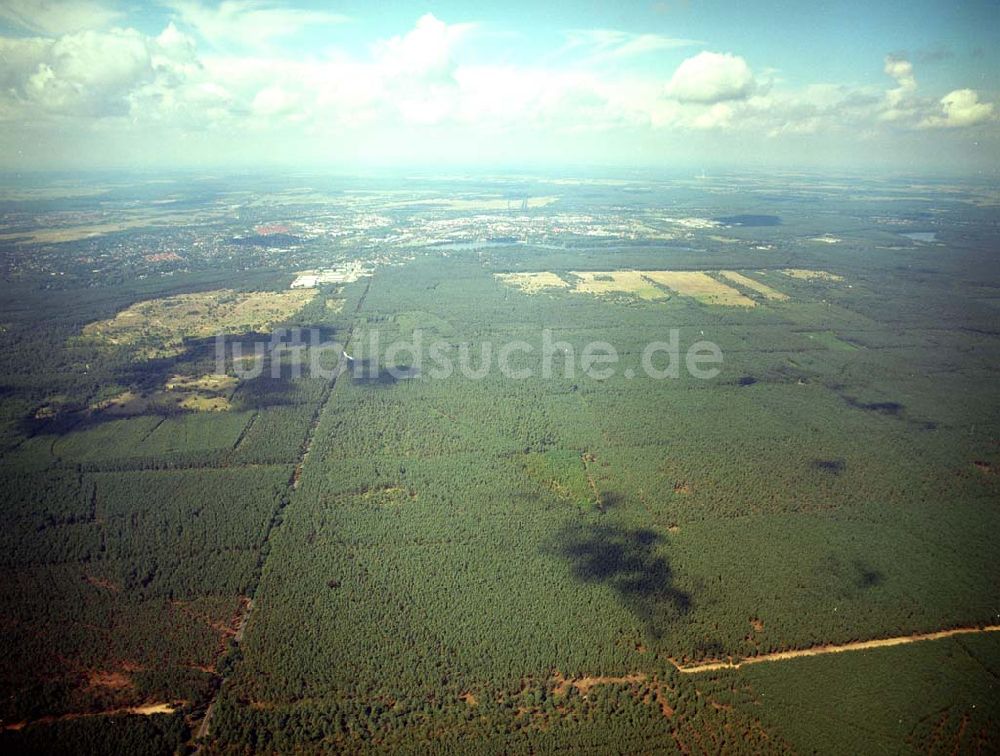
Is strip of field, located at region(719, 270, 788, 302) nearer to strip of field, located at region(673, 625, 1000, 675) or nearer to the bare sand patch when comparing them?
strip of field, located at region(673, 625, 1000, 675)

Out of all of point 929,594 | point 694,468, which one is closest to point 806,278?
point 694,468

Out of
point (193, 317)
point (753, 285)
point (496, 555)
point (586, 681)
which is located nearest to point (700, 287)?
point (753, 285)

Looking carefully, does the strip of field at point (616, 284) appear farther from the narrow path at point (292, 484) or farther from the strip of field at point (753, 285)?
the narrow path at point (292, 484)

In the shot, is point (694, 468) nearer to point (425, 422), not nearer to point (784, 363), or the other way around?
point (425, 422)

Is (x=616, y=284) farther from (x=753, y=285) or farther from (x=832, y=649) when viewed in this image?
(x=832, y=649)

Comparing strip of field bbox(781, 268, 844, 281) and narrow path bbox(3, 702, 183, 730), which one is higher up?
strip of field bbox(781, 268, 844, 281)

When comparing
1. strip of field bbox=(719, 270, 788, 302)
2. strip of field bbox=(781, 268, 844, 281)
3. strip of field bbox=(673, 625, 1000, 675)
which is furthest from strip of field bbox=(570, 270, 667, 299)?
strip of field bbox=(673, 625, 1000, 675)
